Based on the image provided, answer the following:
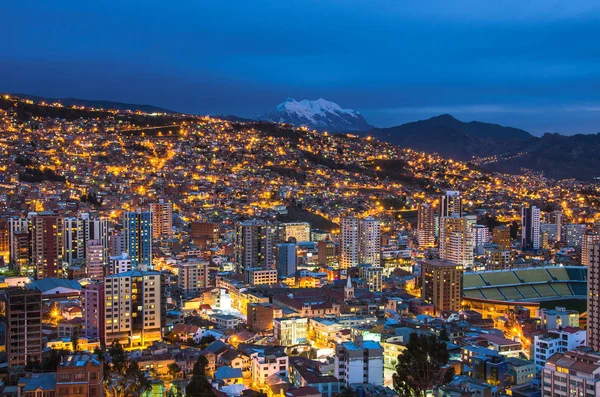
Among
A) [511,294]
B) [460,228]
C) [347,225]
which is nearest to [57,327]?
[347,225]

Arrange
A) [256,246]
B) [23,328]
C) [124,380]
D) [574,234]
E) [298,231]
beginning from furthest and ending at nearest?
[574,234]
[298,231]
[256,246]
[23,328]
[124,380]

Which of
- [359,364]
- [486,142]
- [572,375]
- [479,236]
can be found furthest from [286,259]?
[486,142]

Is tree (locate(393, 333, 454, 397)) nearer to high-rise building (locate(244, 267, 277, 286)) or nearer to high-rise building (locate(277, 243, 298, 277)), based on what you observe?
high-rise building (locate(244, 267, 277, 286))

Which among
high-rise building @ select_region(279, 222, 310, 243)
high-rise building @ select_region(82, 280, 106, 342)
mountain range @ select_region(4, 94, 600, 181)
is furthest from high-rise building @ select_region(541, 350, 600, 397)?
mountain range @ select_region(4, 94, 600, 181)

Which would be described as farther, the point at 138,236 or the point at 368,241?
the point at 368,241

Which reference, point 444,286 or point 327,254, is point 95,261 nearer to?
point 327,254

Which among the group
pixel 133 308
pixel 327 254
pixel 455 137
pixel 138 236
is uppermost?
pixel 455 137

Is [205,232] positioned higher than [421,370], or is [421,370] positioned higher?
[205,232]
